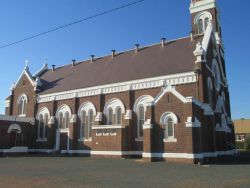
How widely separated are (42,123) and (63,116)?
4.47 metres

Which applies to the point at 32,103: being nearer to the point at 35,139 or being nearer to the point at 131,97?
the point at 35,139

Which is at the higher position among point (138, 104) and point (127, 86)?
point (127, 86)

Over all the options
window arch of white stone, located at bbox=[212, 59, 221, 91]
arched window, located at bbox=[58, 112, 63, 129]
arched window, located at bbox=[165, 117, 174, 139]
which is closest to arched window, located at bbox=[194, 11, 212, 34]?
window arch of white stone, located at bbox=[212, 59, 221, 91]

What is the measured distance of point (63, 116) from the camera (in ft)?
132

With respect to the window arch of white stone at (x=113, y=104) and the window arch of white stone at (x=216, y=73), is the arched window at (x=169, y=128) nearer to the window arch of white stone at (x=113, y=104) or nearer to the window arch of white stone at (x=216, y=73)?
the window arch of white stone at (x=113, y=104)

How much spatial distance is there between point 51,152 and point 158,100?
1920 cm

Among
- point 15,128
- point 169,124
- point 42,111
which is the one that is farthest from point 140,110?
point 15,128

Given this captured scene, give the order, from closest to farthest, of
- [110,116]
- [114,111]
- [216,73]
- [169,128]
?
[169,128]
[114,111]
[110,116]
[216,73]

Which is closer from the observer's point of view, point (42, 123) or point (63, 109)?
point (63, 109)

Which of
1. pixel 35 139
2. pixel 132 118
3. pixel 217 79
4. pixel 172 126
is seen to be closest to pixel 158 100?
pixel 172 126

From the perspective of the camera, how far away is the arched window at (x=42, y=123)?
4194 cm

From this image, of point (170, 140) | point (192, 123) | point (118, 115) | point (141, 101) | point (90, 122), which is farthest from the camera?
point (90, 122)

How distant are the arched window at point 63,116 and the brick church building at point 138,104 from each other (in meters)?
0.14

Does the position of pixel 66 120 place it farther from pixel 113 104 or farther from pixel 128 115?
pixel 128 115
